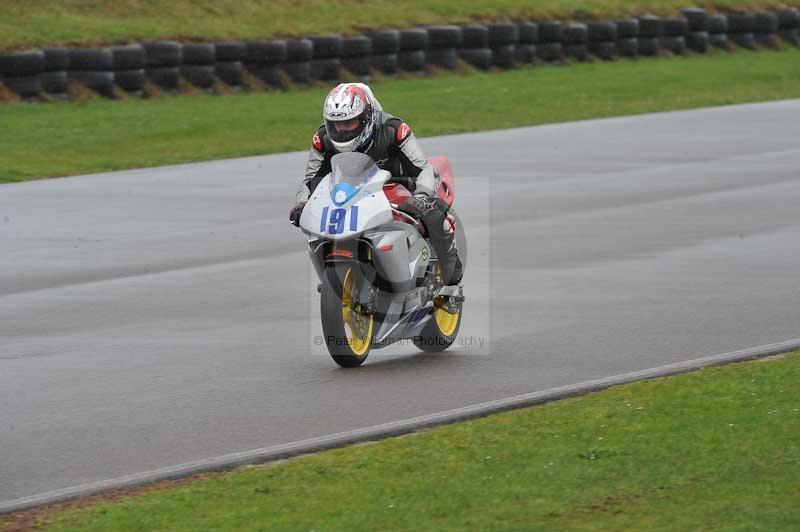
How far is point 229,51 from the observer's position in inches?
1002

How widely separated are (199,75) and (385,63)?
12.6 ft

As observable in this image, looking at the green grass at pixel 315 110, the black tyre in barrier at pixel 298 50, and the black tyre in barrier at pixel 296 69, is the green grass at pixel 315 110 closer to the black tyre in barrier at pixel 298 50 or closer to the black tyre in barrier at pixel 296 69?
the black tyre in barrier at pixel 296 69

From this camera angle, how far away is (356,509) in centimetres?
587

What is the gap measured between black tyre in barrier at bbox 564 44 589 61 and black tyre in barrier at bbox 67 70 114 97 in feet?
33.1

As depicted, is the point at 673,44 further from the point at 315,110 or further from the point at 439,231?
the point at 439,231

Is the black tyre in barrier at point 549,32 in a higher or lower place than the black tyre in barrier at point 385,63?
higher

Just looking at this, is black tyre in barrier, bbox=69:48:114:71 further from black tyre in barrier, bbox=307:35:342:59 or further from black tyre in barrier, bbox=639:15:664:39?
black tyre in barrier, bbox=639:15:664:39

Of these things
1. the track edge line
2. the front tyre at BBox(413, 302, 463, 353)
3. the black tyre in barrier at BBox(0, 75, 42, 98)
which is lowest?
the track edge line

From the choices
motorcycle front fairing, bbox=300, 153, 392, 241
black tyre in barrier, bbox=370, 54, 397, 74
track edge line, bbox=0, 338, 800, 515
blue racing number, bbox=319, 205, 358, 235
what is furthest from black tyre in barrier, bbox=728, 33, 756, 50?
blue racing number, bbox=319, 205, 358, 235

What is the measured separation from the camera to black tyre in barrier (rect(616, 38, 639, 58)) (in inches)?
1235

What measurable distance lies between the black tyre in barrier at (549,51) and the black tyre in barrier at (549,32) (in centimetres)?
7

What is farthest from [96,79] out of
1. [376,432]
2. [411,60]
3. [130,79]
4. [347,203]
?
[376,432]

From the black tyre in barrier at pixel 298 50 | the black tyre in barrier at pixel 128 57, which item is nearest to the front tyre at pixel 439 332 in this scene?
the black tyre in barrier at pixel 128 57

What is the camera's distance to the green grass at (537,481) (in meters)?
5.71
